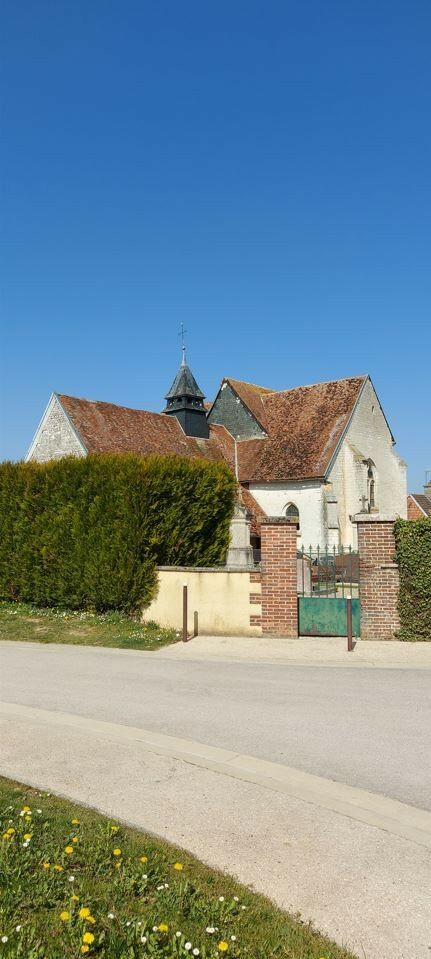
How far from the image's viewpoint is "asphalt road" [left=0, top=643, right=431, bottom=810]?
5.52 meters

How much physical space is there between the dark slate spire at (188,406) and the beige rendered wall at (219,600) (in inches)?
783

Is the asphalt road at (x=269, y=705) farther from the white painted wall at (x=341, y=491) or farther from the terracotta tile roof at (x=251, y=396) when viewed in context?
the terracotta tile roof at (x=251, y=396)

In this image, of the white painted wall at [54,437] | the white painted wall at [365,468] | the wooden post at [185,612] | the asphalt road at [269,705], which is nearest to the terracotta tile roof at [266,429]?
the white painted wall at [54,437]

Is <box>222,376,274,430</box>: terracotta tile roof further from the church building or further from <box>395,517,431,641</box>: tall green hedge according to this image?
<box>395,517,431,641</box>: tall green hedge

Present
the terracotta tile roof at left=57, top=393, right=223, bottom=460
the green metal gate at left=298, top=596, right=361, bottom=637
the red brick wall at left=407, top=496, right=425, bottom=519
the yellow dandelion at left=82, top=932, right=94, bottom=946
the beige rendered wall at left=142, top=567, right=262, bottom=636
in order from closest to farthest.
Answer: the yellow dandelion at left=82, top=932, right=94, bottom=946, the green metal gate at left=298, top=596, right=361, bottom=637, the beige rendered wall at left=142, top=567, right=262, bottom=636, the terracotta tile roof at left=57, top=393, right=223, bottom=460, the red brick wall at left=407, top=496, right=425, bottom=519

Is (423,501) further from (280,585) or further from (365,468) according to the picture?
(280,585)

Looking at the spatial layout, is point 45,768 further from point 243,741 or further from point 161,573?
point 161,573

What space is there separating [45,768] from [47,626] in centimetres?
870

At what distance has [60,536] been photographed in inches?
585

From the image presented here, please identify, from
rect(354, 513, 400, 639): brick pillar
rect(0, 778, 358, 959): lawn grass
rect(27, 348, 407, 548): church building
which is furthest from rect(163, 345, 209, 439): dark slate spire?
rect(0, 778, 358, 959): lawn grass

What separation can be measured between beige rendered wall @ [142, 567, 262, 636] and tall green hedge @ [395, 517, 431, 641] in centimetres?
257

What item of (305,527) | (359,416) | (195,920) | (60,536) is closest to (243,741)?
(195,920)

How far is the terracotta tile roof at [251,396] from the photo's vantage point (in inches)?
1352

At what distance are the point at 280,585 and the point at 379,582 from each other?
1742mm
